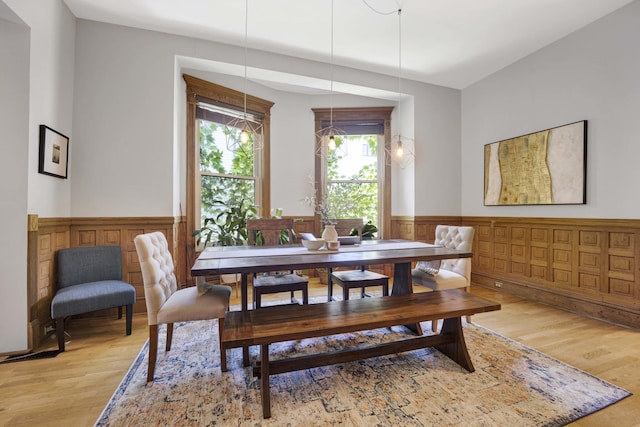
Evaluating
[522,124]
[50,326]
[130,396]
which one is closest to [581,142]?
[522,124]

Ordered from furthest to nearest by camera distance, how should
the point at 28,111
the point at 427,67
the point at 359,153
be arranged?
the point at 359,153 → the point at 427,67 → the point at 28,111

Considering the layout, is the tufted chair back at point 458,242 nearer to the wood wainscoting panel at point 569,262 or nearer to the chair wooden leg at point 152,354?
the wood wainscoting panel at point 569,262

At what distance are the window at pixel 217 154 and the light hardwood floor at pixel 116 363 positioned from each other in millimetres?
1513

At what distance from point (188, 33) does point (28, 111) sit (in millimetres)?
1770

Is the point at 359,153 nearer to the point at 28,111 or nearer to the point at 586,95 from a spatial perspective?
the point at 586,95

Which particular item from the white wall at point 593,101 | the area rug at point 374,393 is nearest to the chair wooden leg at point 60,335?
the area rug at point 374,393

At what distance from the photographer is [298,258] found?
212cm

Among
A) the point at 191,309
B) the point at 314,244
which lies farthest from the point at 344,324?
the point at 191,309

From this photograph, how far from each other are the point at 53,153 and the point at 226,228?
1.79 meters

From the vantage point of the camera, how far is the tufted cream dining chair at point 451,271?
268 centimetres

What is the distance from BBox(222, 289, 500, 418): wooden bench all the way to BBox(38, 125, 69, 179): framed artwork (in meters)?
2.12

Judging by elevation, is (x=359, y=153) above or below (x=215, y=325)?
above

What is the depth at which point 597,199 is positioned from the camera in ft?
9.94

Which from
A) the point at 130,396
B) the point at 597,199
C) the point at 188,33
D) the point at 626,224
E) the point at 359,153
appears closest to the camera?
the point at 130,396
